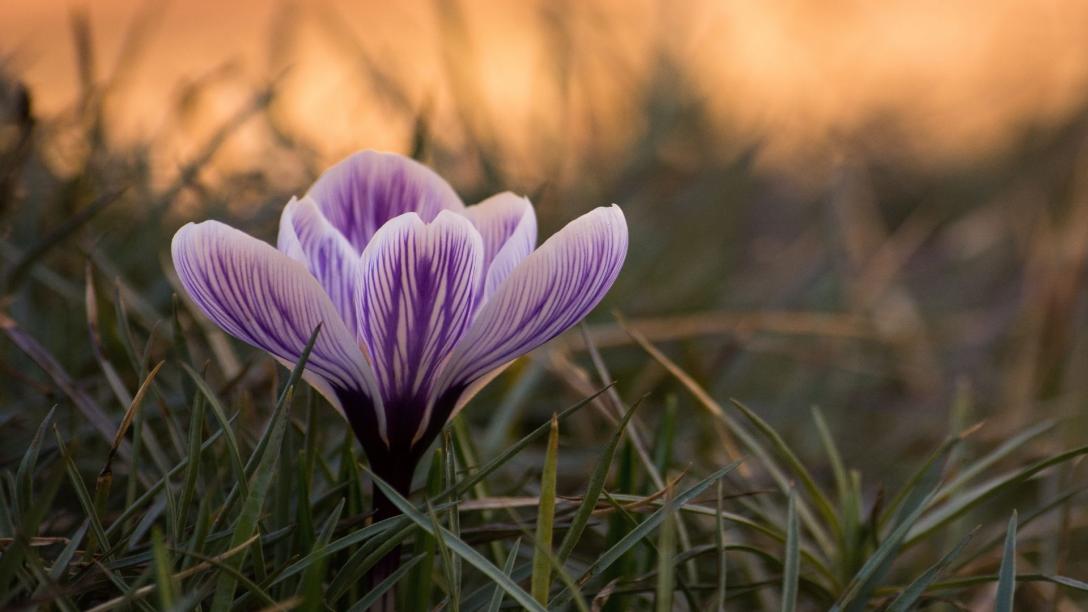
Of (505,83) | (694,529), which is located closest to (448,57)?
(505,83)

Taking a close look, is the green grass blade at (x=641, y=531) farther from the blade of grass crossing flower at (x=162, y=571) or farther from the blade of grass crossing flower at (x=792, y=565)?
the blade of grass crossing flower at (x=162, y=571)

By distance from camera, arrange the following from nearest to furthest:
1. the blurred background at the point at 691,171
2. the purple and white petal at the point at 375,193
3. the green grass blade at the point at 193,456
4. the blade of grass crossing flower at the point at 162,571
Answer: the blade of grass crossing flower at the point at 162,571 → the green grass blade at the point at 193,456 → the purple and white petal at the point at 375,193 → the blurred background at the point at 691,171

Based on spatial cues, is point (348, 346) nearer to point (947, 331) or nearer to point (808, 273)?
point (808, 273)

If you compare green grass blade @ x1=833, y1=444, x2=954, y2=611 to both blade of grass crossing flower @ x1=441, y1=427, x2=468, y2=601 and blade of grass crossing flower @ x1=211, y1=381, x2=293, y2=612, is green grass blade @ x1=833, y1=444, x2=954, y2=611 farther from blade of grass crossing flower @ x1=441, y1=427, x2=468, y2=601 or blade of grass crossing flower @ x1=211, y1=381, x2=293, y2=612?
blade of grass crossing flower @ x1=211, y1=381, x2=293, y2=612

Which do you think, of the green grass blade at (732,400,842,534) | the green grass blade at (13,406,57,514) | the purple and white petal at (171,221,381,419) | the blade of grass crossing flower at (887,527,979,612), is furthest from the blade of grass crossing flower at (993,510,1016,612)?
the green grass blade at (13,406,57,514)

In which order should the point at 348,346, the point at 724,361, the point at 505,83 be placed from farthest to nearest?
the point at 505,83 < the point at 724,361 < the point at 348,346

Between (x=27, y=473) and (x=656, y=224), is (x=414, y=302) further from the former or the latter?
(x=656, y=224)

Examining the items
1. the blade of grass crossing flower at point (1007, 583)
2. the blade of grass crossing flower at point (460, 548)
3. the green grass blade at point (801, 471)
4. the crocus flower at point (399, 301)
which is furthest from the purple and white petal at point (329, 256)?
the blade of grass crossing flower at point (1007, 583)
